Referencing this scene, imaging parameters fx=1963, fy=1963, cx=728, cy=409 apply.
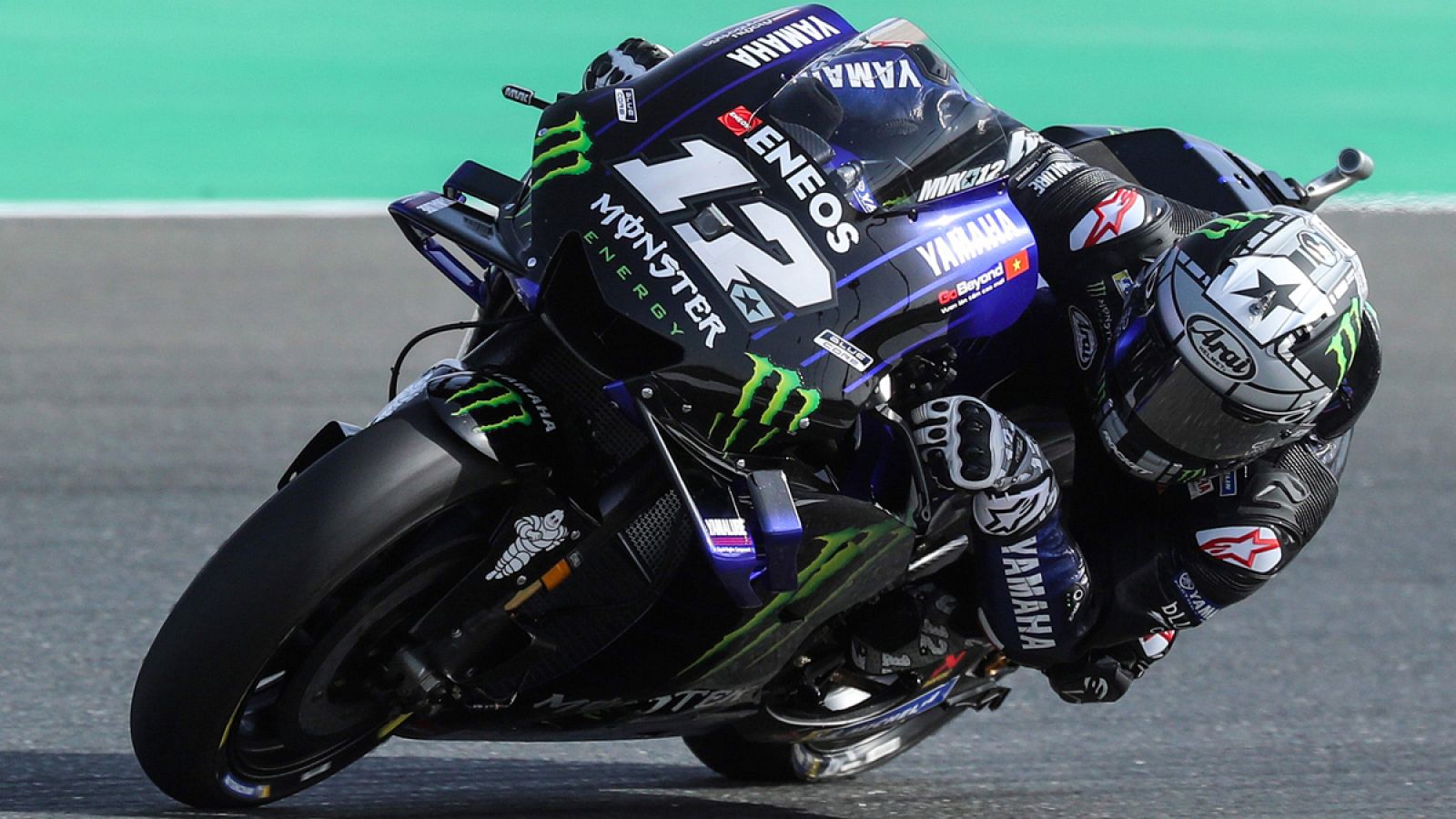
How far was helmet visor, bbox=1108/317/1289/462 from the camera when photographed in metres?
3.18

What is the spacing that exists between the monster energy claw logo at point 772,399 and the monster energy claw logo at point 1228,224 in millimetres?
833

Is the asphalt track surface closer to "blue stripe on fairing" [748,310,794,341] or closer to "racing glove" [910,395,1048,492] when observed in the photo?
"racing glove" [910,395,1048,492]

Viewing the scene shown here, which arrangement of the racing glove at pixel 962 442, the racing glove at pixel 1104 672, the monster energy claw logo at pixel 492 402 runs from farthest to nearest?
the racing glove at pixel 1104 672, the racing glove at pixel 962 442, the monster energy claw logo at pixel 492 402

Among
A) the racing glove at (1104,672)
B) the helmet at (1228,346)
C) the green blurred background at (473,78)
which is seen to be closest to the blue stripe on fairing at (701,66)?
the helmet at (1228,346)

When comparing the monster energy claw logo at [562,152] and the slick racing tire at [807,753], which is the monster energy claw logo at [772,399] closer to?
the monster energy claw logo at [562,152]

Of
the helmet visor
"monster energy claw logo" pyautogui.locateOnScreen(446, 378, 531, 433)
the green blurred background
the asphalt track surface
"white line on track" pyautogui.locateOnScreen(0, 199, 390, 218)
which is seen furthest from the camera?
the green blurred background

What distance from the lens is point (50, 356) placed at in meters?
7.19

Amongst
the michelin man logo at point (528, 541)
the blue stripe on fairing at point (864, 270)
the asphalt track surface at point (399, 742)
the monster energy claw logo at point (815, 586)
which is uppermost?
the blue stripe on fairing at point (864, 270)

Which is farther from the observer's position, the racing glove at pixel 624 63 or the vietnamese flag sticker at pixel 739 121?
the racing glove at pixel 624 63

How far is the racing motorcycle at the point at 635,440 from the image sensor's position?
9.30 feet

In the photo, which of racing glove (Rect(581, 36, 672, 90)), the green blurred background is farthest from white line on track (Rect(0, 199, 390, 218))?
racing glove (Rect(581, 36, 672, 90))

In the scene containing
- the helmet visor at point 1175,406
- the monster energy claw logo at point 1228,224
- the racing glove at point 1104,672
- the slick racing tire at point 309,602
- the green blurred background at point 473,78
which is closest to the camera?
the slick racing tire at point 309,602

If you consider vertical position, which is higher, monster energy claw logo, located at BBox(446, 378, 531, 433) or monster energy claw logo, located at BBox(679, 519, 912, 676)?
monster energy claw logo, located at BBox(446, 378, 531, 433)

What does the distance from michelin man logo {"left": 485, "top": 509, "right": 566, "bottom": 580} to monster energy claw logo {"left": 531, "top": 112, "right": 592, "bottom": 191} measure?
1.66ft
